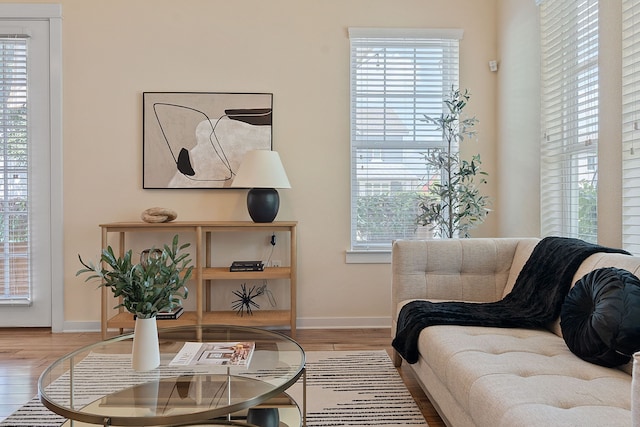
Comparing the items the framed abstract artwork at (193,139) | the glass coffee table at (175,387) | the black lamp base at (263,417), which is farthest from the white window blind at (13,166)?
the black lamp base at (263,417)

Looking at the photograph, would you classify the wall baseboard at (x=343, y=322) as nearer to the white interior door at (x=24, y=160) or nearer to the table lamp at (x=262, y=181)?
the white interior door at (x=24, y=160)

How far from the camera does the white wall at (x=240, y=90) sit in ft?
12.3

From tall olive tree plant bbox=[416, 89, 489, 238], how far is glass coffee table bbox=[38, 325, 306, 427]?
6.23 feet

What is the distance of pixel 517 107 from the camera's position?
3496 mm

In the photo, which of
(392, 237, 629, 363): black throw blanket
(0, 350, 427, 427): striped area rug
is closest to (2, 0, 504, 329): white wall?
(0, 350, 427, 427): striped area rug

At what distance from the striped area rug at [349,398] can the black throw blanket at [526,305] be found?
254 millimetres

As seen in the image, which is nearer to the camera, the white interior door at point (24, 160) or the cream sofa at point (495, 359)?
the cream sofa at point (495, 359)

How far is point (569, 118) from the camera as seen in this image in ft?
9.30

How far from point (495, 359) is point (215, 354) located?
1.09 meters

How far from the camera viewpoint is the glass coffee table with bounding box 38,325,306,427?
1455mm

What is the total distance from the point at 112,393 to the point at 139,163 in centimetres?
246

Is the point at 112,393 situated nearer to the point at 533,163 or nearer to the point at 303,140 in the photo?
the point at 303,140

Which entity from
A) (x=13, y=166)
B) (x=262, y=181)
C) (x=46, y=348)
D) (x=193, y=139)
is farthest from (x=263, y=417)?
(x=13, y=166)

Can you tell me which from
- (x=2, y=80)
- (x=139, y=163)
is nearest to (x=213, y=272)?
(x=139, y=163)
